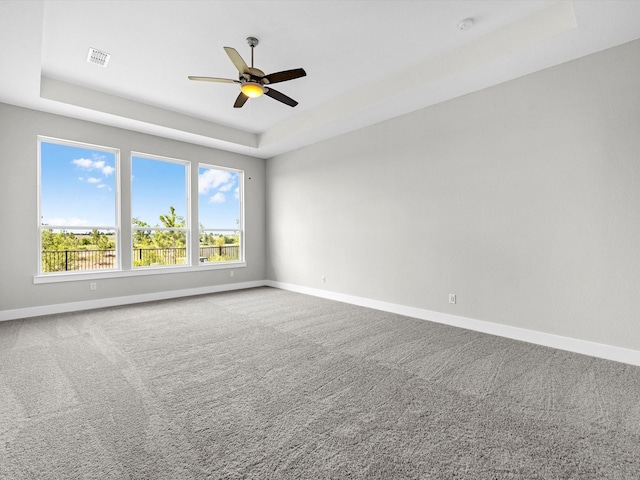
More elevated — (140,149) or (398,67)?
(398,67)

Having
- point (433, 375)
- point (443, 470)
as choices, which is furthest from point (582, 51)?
point (443, 470)

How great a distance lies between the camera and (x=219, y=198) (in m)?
6.43

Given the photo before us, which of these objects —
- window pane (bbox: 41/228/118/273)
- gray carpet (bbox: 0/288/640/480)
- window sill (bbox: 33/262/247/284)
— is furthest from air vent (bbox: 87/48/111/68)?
gray carpet (bbox: 0/288/640/480)

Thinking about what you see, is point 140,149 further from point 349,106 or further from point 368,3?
point 368,3

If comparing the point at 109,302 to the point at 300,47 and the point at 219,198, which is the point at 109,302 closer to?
the point at 219,198

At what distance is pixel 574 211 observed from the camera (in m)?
3.07

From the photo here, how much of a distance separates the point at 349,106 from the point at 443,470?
425 centimetres

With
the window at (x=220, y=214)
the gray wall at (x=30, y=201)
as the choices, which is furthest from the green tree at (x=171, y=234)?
the gray wall at (x=30, y=201)

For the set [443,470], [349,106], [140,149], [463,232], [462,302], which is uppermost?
[349,106]

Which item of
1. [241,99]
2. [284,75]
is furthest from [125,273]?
[284,75]

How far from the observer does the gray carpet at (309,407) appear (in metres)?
1.56

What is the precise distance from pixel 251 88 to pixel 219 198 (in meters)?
3.63

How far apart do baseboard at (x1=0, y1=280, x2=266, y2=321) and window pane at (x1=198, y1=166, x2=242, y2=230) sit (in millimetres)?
1254

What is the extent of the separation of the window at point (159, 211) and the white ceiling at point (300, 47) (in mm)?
962
